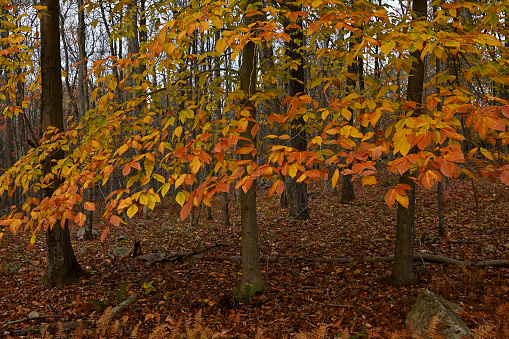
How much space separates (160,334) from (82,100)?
9845 millimetres

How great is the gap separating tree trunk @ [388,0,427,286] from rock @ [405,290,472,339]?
103 cm

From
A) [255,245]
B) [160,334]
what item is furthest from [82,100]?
[160,334]

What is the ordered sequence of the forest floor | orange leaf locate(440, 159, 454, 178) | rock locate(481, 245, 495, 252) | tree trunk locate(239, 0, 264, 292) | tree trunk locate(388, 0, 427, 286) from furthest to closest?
rock locate(481, 245, 495, 252)
tree trunk locate(239, 0, 264, 292)
tree trunk locate(388, 0, 427, 286)
the forest floor
orange leaf locate(440, 159, 454, 178)

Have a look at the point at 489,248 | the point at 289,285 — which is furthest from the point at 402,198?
the point at 489,248

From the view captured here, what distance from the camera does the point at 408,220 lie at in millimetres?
4926

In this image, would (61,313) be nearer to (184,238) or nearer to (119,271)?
(119,271)

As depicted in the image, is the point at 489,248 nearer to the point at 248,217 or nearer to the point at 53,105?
the point at 248,217

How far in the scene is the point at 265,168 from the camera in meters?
2.32

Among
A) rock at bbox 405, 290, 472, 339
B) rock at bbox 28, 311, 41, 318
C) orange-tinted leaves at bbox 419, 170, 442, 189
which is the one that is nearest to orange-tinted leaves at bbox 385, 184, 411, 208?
orange-tinted leaves at bbox 419, 170, 442, 189

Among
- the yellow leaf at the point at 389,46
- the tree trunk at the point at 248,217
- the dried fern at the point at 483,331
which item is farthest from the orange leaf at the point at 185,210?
the dried fern at the point at 483,331

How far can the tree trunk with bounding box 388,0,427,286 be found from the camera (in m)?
4.74

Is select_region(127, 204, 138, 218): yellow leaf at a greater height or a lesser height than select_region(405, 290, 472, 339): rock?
greater

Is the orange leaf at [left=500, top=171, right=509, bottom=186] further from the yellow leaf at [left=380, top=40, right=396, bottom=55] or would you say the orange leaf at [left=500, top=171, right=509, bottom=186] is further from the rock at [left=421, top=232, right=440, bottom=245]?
the rock at [left=421, top=232, right=440, bottom=245]

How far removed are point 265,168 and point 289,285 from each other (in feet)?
13.1
